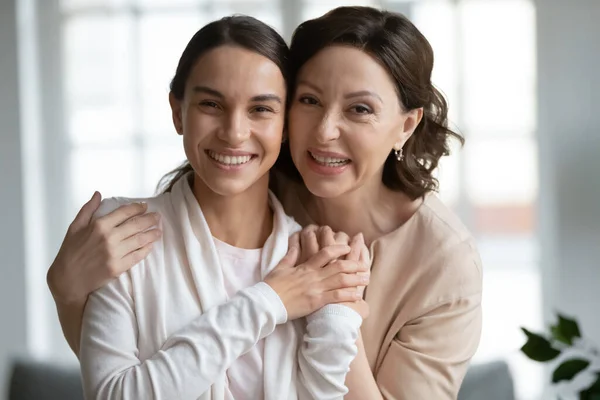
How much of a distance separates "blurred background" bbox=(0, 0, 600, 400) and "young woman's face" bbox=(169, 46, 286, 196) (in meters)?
2.50

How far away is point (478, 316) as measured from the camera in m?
2.11

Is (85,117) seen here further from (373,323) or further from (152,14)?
(373,323)

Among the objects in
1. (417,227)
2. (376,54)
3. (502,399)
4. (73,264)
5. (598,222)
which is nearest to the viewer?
(73,264)

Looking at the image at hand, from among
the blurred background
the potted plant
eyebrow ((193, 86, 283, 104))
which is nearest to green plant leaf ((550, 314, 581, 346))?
the potted plant

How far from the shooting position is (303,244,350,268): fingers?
1892 mm

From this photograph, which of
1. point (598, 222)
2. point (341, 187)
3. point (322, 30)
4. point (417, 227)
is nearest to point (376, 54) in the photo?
point (322, 30)

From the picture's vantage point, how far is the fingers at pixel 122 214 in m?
1.84

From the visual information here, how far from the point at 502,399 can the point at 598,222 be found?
180cm

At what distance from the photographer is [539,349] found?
955 mm

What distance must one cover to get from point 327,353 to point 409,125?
62cm

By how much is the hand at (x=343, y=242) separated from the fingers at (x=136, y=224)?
1.13 ft

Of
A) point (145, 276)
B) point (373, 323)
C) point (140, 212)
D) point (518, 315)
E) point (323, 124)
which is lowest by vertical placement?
point (518, 315)

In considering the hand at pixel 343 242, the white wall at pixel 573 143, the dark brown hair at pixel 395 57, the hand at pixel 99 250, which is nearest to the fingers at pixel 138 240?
the hand at pixel 99 250

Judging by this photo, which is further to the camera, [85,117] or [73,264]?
[85,117]
